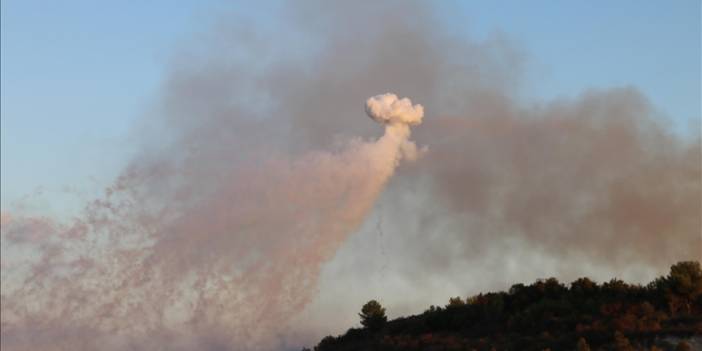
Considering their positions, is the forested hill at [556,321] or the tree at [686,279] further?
the tree at [686,279]

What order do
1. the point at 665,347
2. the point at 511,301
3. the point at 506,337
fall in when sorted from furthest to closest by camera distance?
the point at 511,301 → the point at 506,337 → the point at 665,347

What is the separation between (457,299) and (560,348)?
2331 cm

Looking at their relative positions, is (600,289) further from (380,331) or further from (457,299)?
(380,331)

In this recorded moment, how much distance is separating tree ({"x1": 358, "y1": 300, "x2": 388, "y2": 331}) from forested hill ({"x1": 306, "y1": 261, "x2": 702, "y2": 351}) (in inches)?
3.9

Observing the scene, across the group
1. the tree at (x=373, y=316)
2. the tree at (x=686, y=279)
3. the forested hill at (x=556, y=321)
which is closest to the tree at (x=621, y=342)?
the forested hill at (x=556, y=321)

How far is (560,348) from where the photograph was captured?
58.1m

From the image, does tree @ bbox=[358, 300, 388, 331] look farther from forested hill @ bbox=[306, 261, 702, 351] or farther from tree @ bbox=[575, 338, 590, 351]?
tree @ bbox=[575, 338, 590, 351]

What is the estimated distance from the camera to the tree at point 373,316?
81250mm

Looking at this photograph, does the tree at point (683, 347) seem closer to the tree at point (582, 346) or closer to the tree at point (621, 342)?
the tree at point (621, 342)

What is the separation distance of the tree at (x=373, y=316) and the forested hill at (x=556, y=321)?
0.10m

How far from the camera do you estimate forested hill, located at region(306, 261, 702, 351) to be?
5797 centimetres

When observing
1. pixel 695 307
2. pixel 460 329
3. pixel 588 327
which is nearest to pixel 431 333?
pixel 460 329

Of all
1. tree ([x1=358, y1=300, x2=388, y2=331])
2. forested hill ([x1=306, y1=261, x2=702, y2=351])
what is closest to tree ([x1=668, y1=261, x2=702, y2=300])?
forested hill ([x1=306, y1=261, x2=702, y2=351])

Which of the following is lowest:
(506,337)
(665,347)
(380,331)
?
(665,347)
